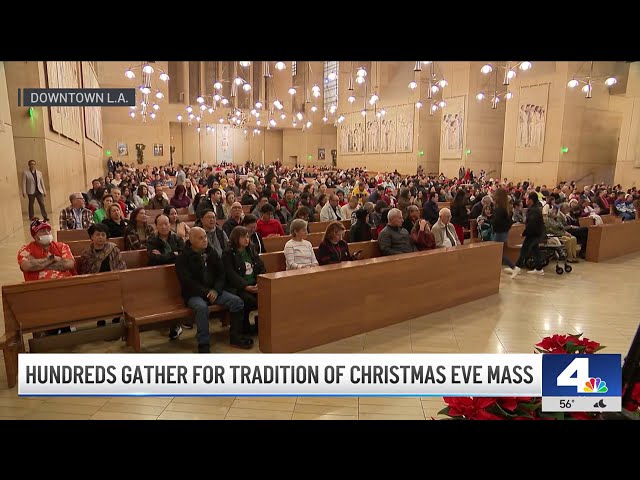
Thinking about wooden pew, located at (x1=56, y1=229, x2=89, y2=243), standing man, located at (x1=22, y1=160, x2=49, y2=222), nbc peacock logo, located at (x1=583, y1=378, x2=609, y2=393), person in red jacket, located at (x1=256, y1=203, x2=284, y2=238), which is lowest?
nbc peacock logo, located at (x1=583, y1=378, x2=609, y2=393)

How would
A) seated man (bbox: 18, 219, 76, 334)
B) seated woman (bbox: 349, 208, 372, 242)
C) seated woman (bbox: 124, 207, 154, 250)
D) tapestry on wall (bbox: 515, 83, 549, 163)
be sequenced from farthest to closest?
tapestry on wall (bbox: 515, 83, 549, 163) → seated woman (bbox: 349, 208, 372, 242) → seated woman (bbox: 124, 207, 154, 250) → seated man (bbox: 18, 219, 76, 334)

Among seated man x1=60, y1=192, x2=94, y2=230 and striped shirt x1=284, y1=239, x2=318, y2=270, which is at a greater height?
seated man x1=60, y1=192, x2=94, y2=230

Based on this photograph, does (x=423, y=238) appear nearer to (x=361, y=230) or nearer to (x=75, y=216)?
(x=361, y=230)

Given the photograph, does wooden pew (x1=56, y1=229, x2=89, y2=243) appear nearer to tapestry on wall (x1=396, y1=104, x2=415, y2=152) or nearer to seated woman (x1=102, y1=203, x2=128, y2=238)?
seated woman (x1=102, y1=203, x2=128, y2=238)

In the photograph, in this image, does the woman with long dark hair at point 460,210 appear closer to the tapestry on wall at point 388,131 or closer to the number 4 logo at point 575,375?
the number 4 logo at point 575,375

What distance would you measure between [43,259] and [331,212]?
4.97 metres

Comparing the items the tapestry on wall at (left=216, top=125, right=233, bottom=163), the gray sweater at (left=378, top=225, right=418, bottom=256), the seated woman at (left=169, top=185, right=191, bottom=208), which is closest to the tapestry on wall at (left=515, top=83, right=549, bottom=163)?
the seated woman at (left=169, top=185, right=191, bottom=208)

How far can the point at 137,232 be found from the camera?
5.48 meters

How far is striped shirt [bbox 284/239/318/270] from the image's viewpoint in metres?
4.98

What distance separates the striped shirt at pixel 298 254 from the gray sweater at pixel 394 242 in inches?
49.0

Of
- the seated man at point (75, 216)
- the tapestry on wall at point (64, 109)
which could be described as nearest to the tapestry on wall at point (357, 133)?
the tapestry on wall at point (64, 109)

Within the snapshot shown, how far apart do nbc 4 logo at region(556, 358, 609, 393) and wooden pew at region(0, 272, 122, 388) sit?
3.59 metres

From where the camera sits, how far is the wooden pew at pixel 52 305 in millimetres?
3645

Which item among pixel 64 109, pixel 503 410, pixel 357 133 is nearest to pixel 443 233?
pixel 503 410
